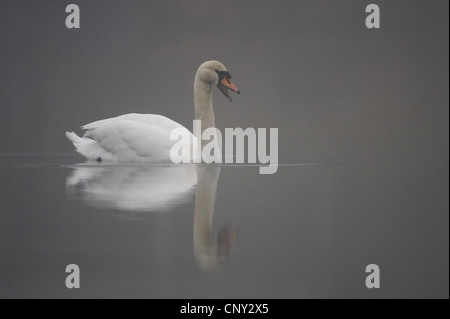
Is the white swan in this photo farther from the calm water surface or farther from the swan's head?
the calm water surface

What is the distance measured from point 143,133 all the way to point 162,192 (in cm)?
292

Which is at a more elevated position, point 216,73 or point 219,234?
point 216,73

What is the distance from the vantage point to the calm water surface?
4699mm

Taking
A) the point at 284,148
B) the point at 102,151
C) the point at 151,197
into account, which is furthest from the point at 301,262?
the point at 284,148

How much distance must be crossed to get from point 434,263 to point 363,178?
15.0ft

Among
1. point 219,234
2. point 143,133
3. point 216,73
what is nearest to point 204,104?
point 216,73

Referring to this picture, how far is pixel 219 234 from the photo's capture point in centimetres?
590

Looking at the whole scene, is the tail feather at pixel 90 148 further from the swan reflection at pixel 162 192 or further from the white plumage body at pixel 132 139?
the swan reflection at pixel 162 192

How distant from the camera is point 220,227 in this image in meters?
6.17

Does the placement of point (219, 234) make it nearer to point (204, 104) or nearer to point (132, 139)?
point (132, 139)

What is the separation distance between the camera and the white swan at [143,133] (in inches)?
419

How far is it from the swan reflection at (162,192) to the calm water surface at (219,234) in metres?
0.01

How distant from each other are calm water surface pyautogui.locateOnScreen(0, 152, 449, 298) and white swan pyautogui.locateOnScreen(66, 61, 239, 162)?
884 millimetres

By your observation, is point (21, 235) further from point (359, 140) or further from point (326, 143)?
point (359, 140)
